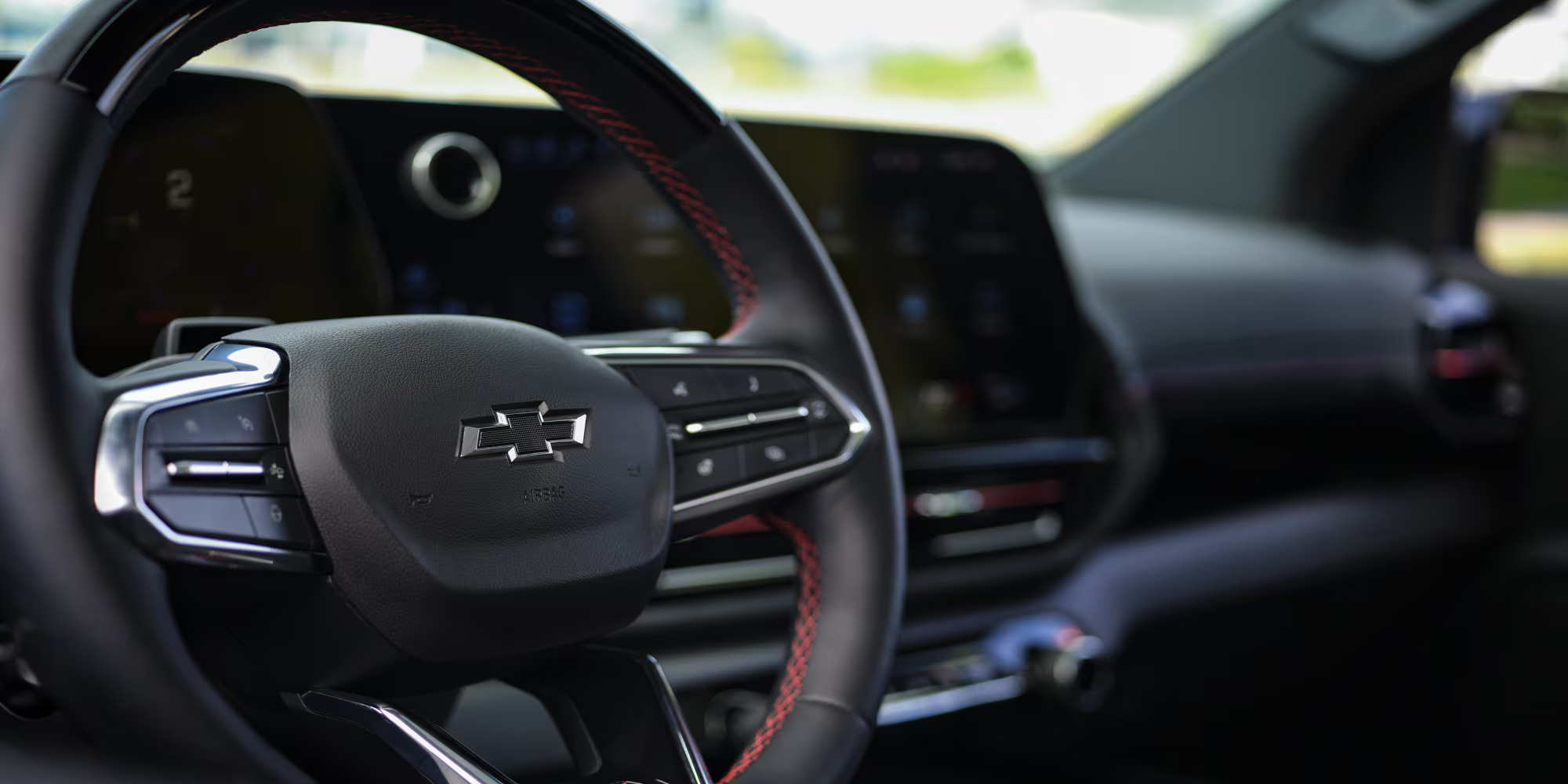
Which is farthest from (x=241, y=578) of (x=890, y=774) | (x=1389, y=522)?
(x=1389, y=522)

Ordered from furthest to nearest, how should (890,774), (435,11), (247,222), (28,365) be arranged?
(890,774) → (247,222) → (435,11) → (28,365)

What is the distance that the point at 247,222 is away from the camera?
1.25 m

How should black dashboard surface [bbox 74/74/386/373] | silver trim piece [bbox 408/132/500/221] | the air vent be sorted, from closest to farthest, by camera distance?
black dashboard surface [bbox 74/74/386/373], silver trim piece [bbox 408/132/500/221], the air vent

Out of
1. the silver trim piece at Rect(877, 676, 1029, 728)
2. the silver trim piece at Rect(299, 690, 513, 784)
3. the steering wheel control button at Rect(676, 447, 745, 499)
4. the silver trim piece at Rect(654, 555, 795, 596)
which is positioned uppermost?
the steering wheel control button at Rect(676, 447, 745, 499)

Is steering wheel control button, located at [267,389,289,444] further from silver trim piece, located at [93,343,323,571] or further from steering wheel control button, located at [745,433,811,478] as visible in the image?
steering wheel control button, located at [745,433,811,478]

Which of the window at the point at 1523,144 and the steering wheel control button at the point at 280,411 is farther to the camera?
the window at the point at 1523,144

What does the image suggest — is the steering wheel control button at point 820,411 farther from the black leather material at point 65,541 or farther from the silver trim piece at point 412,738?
the black leather material at point 65,541

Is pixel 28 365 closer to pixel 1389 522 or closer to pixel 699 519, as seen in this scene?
pixel 699 519

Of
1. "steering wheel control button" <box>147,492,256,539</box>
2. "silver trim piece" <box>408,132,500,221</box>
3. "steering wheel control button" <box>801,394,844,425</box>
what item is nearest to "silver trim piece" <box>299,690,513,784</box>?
"steering wheel control button" <box>147,492,256,539</box>

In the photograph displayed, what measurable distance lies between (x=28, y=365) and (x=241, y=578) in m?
0.16

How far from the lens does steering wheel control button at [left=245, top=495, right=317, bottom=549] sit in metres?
0.69

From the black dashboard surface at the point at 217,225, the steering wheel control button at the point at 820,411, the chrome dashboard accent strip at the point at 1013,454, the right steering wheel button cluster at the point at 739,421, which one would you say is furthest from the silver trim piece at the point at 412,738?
the chrome dashboard accent strip at the point at 1013,454

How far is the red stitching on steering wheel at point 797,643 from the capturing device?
2.83 feet

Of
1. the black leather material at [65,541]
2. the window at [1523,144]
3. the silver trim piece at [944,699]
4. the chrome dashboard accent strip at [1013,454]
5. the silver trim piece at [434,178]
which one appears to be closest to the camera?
the black leather material at [65,541]
